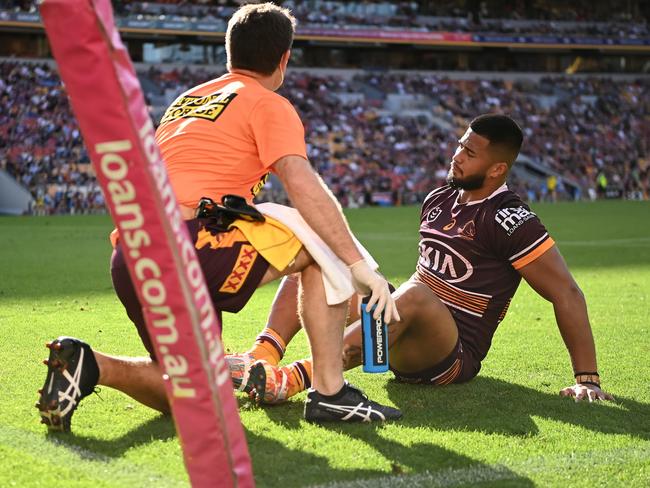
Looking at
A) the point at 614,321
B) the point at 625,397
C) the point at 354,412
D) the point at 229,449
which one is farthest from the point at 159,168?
the point at 614,321

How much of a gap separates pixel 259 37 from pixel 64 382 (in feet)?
5.60

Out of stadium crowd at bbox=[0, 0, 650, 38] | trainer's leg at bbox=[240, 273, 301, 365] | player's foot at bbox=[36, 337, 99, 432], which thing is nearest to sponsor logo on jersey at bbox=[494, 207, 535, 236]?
trainer's leg at bbox=[240, 273, 301, 365]

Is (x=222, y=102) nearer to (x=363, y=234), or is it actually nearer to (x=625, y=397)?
(x=625, y=397)

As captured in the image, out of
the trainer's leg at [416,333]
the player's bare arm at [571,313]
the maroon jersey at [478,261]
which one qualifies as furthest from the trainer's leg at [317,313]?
the player's bare arm at [571,313]

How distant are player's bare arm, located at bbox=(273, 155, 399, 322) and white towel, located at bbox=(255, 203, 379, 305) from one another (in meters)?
0.19

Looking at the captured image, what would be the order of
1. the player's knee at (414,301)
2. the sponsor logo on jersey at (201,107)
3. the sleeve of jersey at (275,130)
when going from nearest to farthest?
the sleeve of jersey at (275,130), the sponsor logo on jersey at (201,107), the player's knee at (414,301)

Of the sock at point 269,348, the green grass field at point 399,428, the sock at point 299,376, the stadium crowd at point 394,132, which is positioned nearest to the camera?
the green grass field at point 399,428

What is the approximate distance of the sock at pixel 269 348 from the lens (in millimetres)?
5109

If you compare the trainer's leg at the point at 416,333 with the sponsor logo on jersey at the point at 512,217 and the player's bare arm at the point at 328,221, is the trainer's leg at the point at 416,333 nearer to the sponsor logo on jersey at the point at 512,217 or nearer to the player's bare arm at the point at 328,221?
the sponsor logo on jersey at the point at 512,217

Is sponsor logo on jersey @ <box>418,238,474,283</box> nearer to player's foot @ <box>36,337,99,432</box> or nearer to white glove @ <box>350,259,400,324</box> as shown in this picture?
white glove @ <box>350,259,400,324</box>

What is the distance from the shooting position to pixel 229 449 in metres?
2.76

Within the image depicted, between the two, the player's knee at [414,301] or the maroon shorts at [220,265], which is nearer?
the maroon shorts at [220,265]

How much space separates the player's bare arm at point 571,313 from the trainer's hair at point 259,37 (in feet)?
5.71

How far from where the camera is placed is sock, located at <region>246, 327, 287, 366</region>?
16.8 ft
